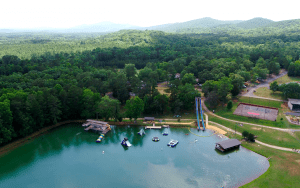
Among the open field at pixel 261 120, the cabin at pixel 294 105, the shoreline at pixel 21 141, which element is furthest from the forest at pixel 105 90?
the cabin at pixel 294 105

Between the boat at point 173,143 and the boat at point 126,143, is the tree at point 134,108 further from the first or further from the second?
the boat at point 173,143

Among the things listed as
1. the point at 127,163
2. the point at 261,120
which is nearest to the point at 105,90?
the point at 127,163

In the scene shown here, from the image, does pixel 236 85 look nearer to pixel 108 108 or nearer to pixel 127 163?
pixel 108 108

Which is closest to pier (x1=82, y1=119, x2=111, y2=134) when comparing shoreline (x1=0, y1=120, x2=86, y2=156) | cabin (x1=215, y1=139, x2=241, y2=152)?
shoreline (x1=0, y1=120, x2=86, y2=156)

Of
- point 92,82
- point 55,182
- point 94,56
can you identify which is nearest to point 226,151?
point 55,182

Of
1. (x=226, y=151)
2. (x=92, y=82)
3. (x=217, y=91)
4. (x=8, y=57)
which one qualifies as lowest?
(x=226, y=151)

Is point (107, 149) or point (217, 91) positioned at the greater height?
point (217, 91)

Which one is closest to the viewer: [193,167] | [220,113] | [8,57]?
[193,167]

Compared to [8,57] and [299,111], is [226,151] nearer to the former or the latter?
[299,111]
